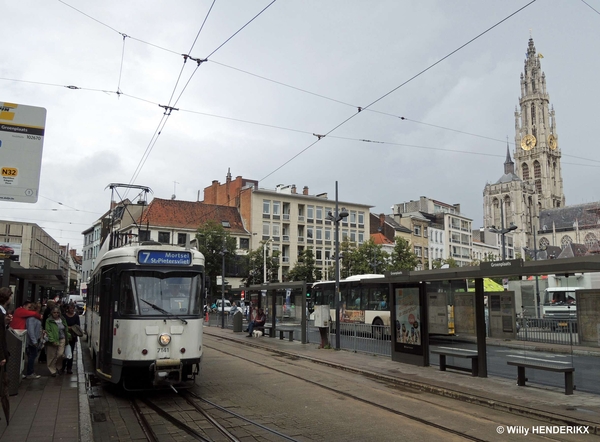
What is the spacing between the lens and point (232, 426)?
842cm

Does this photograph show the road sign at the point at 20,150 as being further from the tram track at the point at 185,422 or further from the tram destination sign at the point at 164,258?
the tram track at the point at 185,422

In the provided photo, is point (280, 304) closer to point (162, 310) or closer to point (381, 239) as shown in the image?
point (162, 310)

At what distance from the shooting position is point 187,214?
221 feet

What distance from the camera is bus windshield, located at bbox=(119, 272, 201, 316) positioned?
10.4 meters

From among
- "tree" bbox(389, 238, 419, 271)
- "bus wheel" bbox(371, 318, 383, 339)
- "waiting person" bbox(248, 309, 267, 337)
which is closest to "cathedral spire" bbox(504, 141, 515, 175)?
"tree" bbox(389, 238, 419, 271)

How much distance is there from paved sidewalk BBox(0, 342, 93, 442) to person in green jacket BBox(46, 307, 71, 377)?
664 millimetres

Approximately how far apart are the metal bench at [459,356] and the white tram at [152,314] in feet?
22.3

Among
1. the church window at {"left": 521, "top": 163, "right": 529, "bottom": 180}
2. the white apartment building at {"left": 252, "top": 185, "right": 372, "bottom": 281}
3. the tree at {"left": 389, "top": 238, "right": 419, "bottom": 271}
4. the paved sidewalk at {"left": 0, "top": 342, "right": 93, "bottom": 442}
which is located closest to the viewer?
the paved sidewalk at {"left": 0, "top": 342, "right": 93, "bottom": 442}

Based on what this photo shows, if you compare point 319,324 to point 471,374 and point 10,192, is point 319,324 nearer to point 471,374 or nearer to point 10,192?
point 471,374

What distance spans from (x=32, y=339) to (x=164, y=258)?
383cm

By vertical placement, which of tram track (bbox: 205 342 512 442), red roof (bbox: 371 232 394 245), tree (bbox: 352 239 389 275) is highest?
red roof (bbox: 371 232 394 245)

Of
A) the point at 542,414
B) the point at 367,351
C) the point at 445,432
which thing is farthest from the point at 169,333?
the point at 367,351

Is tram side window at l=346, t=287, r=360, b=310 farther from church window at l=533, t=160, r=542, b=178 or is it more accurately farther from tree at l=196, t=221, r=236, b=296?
church window at l=533, t=160, r=542, b=178

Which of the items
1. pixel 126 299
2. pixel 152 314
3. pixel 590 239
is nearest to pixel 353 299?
pixel 152 314
